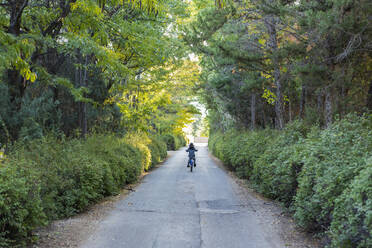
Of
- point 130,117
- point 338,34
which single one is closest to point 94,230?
point 338,34

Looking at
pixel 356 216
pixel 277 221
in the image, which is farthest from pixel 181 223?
pixel 356 216

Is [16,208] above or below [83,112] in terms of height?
below

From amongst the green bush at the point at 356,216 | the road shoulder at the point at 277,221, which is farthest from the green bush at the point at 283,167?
the green bush at the point at 356,216

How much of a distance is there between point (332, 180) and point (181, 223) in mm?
3090

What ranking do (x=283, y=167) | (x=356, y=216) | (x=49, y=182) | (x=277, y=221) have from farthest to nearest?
(x=283, y=167), (x=277, y=221), (x=49, y=182), (x=356, y=216)

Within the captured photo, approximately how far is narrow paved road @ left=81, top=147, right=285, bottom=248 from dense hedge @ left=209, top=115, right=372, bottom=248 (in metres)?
0.89

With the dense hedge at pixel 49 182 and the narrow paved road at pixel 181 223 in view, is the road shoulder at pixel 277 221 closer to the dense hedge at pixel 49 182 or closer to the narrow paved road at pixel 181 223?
the narrow paved road at pixel 181 223

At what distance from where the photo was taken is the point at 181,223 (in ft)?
21.7

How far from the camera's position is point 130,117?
1820 centimetres

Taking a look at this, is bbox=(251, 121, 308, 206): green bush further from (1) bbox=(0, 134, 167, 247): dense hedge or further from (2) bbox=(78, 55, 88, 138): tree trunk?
(2) bbox=(78, 55, 88, 138): tree trunk

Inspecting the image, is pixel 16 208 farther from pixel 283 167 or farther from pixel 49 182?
pixel 283 167

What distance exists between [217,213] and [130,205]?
2317 millimetres

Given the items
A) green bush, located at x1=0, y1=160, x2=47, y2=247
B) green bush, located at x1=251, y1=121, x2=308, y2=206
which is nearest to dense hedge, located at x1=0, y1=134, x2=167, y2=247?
green bush, located at x1=0, y1=160, x2=47, y2=247

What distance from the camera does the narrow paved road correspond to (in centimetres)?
547
